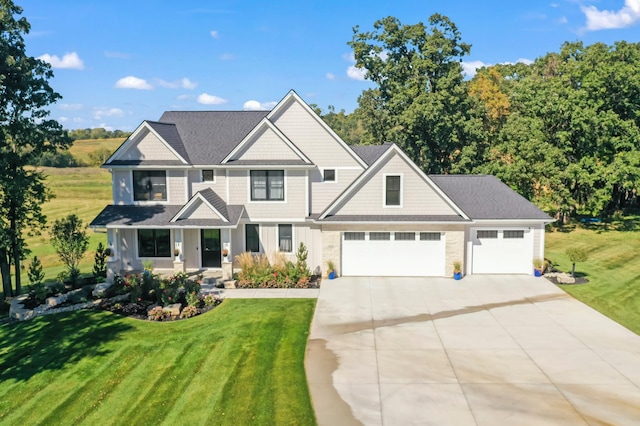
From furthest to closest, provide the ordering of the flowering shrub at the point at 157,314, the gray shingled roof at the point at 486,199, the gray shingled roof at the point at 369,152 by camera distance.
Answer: the gray shingled roof at the point at 369,152 → the gray shingled roof at the point at 486,199 → the flowering shrub at the point at 157,314

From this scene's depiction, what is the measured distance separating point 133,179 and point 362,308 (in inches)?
548

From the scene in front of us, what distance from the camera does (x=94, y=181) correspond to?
7006cm

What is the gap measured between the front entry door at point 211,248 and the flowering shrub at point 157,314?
6391 millimetres

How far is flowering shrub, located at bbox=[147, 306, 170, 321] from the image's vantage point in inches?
773

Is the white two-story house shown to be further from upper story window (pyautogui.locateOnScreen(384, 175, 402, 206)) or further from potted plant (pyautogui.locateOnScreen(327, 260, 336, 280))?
potted plant (pyautogui.locateOnScreen(327, 260, 336, 280))

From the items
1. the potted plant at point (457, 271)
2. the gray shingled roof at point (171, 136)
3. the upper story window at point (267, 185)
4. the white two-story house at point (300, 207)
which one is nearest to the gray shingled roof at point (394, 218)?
the white two-story house at point (300, 207)

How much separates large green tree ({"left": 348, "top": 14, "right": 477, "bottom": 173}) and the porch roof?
19.0m

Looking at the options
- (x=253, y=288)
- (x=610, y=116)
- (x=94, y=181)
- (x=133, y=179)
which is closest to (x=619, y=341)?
(x=253, y=288)

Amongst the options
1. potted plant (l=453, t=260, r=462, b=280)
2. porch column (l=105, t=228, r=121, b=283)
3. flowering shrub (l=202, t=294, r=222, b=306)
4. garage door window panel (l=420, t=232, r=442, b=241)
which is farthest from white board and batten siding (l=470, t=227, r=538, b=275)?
porch column (l=105, t=228, r=121, b=283)

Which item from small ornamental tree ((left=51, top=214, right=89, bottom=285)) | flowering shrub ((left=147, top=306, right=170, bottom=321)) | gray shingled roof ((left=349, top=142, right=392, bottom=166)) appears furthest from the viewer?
gray shingled roof ((left=349, top=142, right=392, bottom=166))

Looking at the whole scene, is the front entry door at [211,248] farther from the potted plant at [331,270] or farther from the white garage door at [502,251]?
the white garage door at [502,251]

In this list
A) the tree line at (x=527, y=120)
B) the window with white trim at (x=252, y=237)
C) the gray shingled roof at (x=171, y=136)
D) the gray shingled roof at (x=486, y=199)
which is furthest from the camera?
the tree line at (x=527, y=120)

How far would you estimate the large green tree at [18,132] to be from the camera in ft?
73.3

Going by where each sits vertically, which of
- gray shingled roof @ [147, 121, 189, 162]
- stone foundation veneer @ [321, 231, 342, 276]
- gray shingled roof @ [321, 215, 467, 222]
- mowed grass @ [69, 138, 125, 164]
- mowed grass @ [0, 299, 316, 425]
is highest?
mowed grass @ [69, 138, 125, 164]
